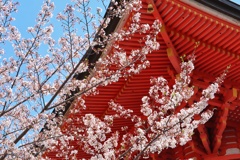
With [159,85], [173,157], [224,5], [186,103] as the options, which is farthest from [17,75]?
[173,157]

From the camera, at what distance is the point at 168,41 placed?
228 inches

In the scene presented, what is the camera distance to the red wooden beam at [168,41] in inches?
207

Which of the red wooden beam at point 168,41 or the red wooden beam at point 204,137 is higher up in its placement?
the red wooden beam at point 168,41

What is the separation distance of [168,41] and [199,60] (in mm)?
720

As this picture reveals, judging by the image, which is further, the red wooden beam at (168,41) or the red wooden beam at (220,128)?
the red wooden beam at (220,128)

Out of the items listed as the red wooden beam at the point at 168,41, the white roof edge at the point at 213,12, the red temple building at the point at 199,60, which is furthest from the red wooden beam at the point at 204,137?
the white roof edge at the point at 213,12

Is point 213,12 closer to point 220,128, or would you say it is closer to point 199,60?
point 199,60

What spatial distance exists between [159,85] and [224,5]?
1826 mm

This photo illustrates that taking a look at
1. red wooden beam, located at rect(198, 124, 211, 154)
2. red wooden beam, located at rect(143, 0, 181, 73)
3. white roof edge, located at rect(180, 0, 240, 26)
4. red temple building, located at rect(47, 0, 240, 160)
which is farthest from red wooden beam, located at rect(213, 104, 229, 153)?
white roof edge, located at rect(180, 0, 240, 26)

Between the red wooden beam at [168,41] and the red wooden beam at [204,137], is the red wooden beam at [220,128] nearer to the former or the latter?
the red wooden beam at [204,137]

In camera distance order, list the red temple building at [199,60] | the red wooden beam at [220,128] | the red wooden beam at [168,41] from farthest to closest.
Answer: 1. the red wooden beam at [220,128]
2. the red temple building at [199,60]
3. the red wooden beam at [168,41]

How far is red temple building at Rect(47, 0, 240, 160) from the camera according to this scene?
17.8 feet

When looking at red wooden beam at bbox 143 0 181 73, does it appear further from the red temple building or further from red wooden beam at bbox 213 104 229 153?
red wooden beam at bbox 213 104 229 153

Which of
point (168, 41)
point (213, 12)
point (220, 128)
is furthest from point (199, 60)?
point (220, 128)
